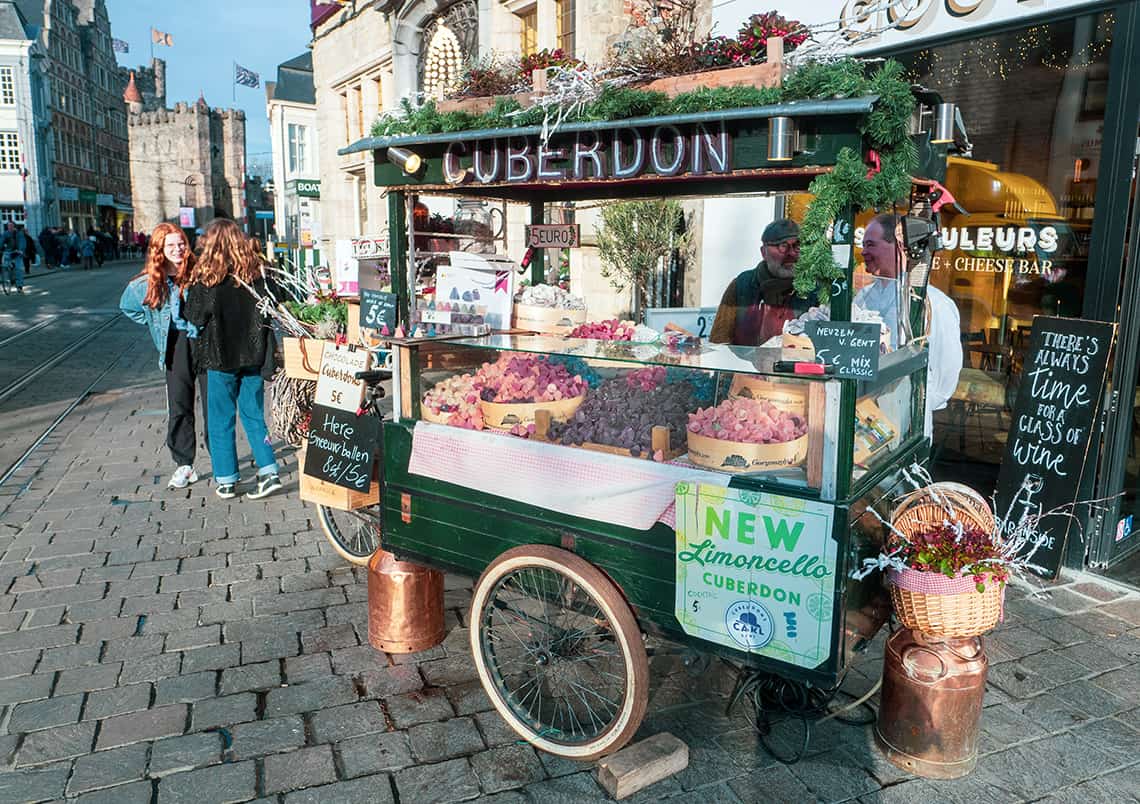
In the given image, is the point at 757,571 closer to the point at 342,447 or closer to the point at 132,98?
the point at 342,447

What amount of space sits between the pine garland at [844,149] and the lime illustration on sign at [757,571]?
897 mm

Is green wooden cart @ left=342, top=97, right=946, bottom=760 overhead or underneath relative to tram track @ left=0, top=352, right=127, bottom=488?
overhead

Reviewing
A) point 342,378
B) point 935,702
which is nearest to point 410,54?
point 342,378

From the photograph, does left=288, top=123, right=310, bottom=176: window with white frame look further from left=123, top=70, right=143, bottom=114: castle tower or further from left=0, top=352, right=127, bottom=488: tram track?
left=123, top=70, right=143, bottom=114: castle tower

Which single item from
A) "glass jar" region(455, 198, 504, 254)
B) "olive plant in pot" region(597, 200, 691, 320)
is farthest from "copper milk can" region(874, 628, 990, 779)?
"olive plant in pot" region(597, 200, 691, 320)

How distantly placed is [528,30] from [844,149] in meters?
11.8

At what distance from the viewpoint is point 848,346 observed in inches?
109

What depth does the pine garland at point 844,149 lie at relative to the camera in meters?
2.94

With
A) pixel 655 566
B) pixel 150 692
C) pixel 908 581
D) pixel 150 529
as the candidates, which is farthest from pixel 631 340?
pixel 150 529

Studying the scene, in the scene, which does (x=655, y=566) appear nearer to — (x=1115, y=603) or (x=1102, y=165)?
(x=1115, y=603)

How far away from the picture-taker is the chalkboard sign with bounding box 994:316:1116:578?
15.5 feet

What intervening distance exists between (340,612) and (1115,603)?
4.33 metres

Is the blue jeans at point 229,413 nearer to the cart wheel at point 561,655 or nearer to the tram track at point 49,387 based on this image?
the tram track at point 49,387

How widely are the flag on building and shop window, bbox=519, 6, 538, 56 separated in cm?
4875
